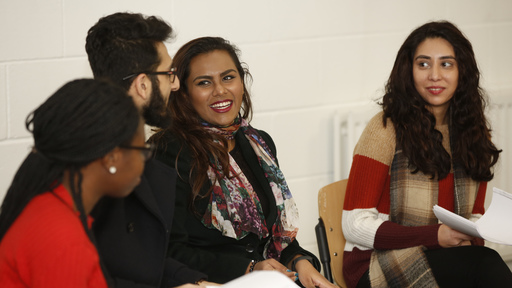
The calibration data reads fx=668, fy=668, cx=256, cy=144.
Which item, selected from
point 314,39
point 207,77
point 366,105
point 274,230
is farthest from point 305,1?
point 274,230

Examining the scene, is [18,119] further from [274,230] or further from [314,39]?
[314,39]

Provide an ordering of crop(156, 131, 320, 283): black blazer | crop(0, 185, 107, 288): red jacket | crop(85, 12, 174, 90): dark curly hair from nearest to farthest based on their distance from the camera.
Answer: crop(0, 185, 107, 288): red jacket < crop(85, 12, 174, 90): dark curly hair < crop(156, 131, 320, 283): black blazer

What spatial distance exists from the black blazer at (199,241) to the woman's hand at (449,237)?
536mm

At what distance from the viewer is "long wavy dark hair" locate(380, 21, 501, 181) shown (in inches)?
90.4

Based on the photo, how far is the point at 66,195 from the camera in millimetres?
1230

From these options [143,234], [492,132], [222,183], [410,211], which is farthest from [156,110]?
[492,132]

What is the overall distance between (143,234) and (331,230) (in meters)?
0.86

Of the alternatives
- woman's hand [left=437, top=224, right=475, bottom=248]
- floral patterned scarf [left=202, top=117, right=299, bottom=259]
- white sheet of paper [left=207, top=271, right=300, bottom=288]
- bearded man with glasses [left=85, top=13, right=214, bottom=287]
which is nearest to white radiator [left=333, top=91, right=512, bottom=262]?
floral patterned scarf [left=202, top=117, right=299, bottom=259]

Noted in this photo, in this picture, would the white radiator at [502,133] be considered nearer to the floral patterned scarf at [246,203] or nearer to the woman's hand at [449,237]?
the woman's hand at [449,237]

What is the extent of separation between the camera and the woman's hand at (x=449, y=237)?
2105 mm

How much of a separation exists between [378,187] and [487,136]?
51 centimetres

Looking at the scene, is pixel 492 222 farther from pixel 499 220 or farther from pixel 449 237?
pixel 449 237

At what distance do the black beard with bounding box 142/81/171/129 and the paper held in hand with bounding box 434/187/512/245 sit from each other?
829mm

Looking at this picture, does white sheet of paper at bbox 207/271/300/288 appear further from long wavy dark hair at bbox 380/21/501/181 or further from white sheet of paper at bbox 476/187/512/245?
long wavy dark hair at bbox 380/21/501/181
